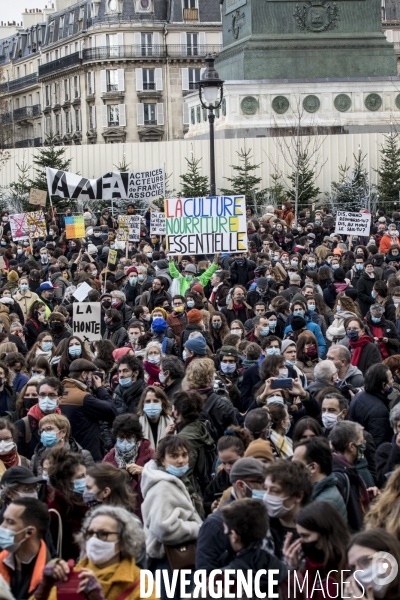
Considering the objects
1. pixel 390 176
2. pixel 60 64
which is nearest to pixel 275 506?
pixel 390 176

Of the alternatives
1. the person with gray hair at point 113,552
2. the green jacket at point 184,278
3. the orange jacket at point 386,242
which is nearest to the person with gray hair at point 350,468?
the person with gray hair at point 113,552

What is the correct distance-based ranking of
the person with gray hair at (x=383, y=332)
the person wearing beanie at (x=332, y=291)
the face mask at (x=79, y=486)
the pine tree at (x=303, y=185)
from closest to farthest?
the face mask at (x=79, y=486) → the person with gray hair at (x=383, y=332) → the person wearing beanie at (x=332, y=291) → the pine tree at (x=303, y=185)

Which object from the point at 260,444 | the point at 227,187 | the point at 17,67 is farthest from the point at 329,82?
the point at 17,67

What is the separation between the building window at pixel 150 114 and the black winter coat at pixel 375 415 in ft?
243

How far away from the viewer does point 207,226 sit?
17688 millimetres

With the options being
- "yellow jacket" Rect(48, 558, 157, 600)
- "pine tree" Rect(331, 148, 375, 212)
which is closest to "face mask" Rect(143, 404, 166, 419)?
"yellow jacket" Rect(48, 558, 157, 600)

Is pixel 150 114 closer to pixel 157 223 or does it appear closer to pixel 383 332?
pixel 157 223

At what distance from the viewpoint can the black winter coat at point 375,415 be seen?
890 centimetres

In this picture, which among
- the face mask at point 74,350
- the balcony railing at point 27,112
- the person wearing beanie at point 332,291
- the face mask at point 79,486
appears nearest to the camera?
the face mask at point 79,486

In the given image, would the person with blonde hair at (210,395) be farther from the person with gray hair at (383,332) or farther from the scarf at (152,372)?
the person with gray hair at (383,332)

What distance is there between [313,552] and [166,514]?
4.00 ft

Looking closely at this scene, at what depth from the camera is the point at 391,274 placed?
55.5 feet

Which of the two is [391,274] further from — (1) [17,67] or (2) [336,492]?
(1) [17,67]

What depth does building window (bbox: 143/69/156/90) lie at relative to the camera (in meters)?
82.7
